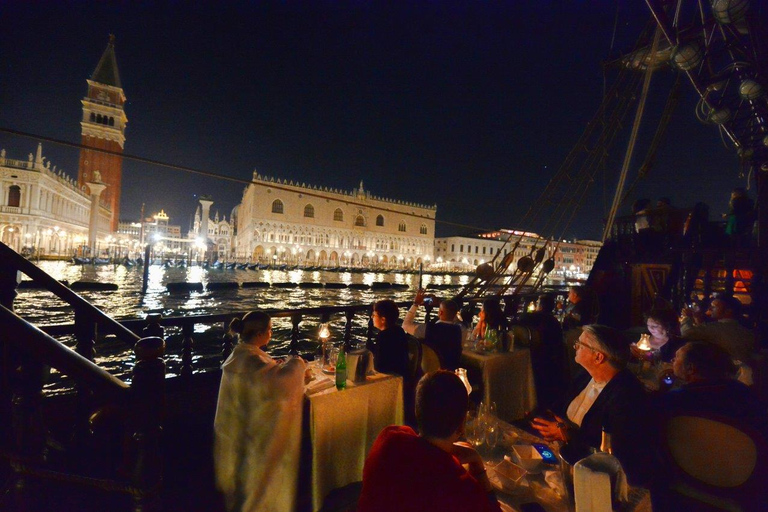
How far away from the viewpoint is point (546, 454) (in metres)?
1.70

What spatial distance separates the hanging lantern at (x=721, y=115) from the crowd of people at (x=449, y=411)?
3884 mm

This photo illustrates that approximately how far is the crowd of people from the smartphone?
11 centimetres

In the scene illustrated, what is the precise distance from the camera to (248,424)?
2193mm

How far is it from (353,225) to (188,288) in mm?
49005

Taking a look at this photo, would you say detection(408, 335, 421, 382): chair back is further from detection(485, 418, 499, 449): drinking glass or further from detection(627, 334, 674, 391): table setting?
detection(627, 334, 674, 391): table setting

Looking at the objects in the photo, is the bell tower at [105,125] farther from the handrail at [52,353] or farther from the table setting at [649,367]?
the table setting at [649,367]

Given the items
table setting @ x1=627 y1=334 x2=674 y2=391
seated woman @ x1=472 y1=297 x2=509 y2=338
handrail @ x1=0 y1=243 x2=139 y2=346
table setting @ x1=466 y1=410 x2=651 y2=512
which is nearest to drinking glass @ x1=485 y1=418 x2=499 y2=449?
table setting @ x1=466 y1=410 x2=651 y2=512

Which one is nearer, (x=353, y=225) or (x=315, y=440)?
(x=315, y=440)

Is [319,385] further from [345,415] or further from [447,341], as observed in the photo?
[447,341]

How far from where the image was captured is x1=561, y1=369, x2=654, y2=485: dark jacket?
5.32 feet

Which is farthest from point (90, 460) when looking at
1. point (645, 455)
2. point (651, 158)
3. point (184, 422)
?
point (651, 158)

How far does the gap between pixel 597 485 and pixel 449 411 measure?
18.1 inches

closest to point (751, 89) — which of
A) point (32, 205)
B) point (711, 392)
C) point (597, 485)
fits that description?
point (711, 392)

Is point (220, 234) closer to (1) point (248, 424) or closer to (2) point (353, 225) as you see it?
(2) point (353, 225)
